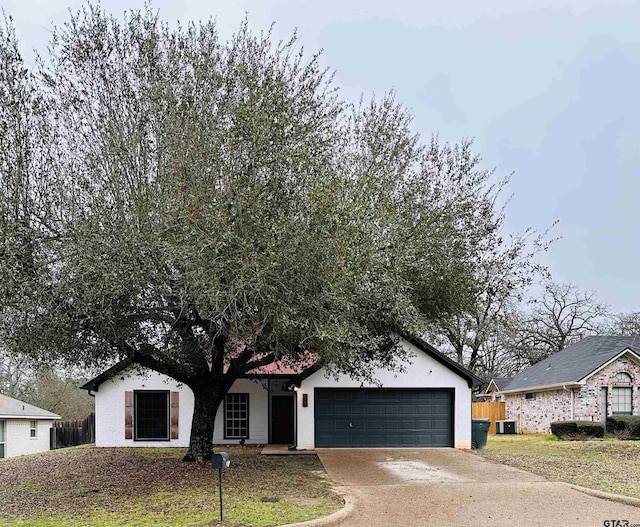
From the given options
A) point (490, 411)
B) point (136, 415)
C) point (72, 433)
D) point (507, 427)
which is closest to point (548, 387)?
point (507, 427)

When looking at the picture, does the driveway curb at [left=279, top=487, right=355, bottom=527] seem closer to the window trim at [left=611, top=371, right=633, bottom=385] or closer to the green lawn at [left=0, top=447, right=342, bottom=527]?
the green lawn at [left=0, top=447, right=342, bottom=527]

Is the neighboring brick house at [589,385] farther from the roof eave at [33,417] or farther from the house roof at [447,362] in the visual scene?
the roof eave at [33,417]

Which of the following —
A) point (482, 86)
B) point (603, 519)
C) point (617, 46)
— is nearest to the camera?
point (603, 519)

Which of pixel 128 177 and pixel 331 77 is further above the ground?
pixel 331 77

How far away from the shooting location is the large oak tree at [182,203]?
9.34 m

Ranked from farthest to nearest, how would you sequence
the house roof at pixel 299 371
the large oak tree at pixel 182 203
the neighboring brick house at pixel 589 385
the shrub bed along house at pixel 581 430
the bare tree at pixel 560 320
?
the bare tree at pixel 560 320 → the neighboring brick house at pixel 589 385 → the shrub bed along house at pixel 581 430 → the house roof at pixel 299 371 → the large oak tree at pixel 182 203

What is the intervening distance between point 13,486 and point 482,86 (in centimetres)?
1494

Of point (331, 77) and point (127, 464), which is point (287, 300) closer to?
point (331, 77)

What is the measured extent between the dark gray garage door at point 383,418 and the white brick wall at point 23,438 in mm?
14195

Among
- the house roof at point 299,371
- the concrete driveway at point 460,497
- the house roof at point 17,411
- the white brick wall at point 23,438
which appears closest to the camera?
the concrete driveway at point 460,497

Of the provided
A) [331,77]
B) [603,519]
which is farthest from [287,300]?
[603,519]

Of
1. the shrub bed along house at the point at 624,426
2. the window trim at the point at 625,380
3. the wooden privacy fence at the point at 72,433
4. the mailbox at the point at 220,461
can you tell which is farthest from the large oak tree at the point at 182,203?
the wooden privacy fence at the point at 72,433

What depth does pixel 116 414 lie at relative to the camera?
19938mm

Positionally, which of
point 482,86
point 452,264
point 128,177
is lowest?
point 452,264
